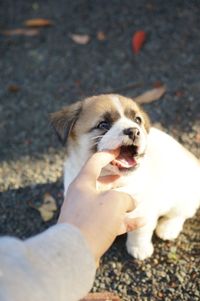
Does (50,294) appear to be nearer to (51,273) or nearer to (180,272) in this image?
(51,273)

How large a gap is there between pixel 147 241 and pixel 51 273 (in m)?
1.36

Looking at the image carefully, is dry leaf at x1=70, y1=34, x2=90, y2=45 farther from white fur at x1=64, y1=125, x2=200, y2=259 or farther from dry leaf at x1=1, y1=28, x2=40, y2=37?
white fur at x1=64, y1=125, x2=200, y2=259

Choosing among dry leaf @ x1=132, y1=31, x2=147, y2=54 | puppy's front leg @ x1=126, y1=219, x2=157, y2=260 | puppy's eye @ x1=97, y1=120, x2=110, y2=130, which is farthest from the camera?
dry leaf @ x1=132, y1=31, x2=147, y2=54

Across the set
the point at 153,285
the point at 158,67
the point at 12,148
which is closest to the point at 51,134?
the point at 12,148

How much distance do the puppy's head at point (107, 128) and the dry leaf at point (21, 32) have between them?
2089mm

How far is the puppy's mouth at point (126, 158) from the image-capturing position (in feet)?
7.80

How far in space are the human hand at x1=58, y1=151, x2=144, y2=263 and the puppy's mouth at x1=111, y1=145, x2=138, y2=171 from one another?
0.43 m

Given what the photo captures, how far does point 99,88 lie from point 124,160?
166 cm

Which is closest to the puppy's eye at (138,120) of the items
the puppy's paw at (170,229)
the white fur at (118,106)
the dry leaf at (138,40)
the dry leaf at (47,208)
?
the white fur at (118,106)

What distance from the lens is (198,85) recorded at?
12.6 ft

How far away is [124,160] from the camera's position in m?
2.42

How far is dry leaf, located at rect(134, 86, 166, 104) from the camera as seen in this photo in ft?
12.5

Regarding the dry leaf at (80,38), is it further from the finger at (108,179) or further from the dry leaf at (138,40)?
the finger at (108,179)

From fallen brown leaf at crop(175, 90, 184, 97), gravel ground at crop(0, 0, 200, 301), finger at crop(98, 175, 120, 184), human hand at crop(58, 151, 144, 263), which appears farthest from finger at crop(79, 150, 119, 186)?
fallen brown leaf at crop(175, 90, 184, 97)
